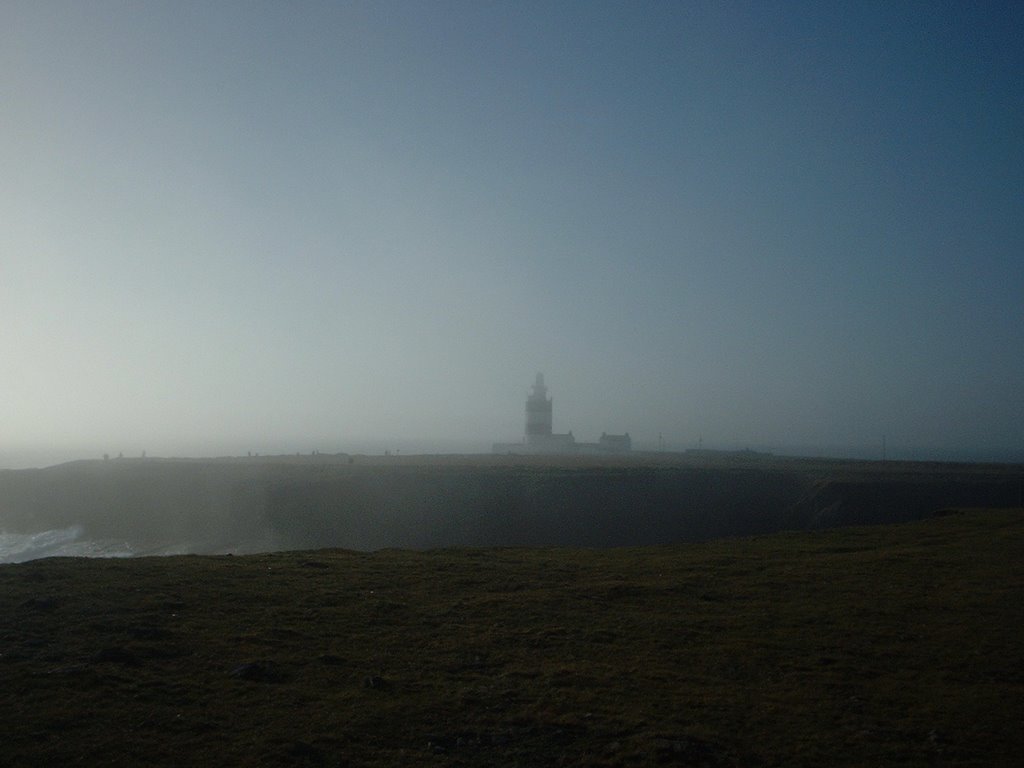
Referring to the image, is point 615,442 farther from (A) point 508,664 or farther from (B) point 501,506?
(A) point 508,664

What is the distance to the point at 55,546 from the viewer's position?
5328 centimetres

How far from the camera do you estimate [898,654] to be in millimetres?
15289

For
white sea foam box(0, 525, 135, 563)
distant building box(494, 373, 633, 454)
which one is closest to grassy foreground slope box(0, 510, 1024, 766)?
white sea foam box(0, 525, 135, 563)

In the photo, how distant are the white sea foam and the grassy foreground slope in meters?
32.0

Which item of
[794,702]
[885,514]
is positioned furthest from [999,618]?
[885,514]

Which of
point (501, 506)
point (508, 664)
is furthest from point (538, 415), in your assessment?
point (508, 664)

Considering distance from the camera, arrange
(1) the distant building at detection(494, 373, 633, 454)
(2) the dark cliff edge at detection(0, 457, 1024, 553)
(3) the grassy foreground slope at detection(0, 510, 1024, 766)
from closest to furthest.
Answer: (3) the grassy foreground slope at detection(0, 510, 1024, 766) < (2) the dark cliff edge at detection(0, 457, 1024, 553) < (1) the distant building at detection(494, 373, 633, 454)

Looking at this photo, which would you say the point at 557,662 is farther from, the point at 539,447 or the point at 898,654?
the point at 539,447

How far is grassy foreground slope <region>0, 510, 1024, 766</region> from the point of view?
35.9ft

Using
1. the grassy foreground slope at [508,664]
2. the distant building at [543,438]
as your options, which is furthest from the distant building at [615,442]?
the grassy foreground slope at [508,664]

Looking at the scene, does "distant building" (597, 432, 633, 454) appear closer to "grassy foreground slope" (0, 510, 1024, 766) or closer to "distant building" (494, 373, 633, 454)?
"distant building" (494, 373, 633, 454)

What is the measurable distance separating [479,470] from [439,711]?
60.2 m

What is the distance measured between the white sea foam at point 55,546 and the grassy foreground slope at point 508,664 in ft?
105

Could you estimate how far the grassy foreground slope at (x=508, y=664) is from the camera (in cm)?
1094
